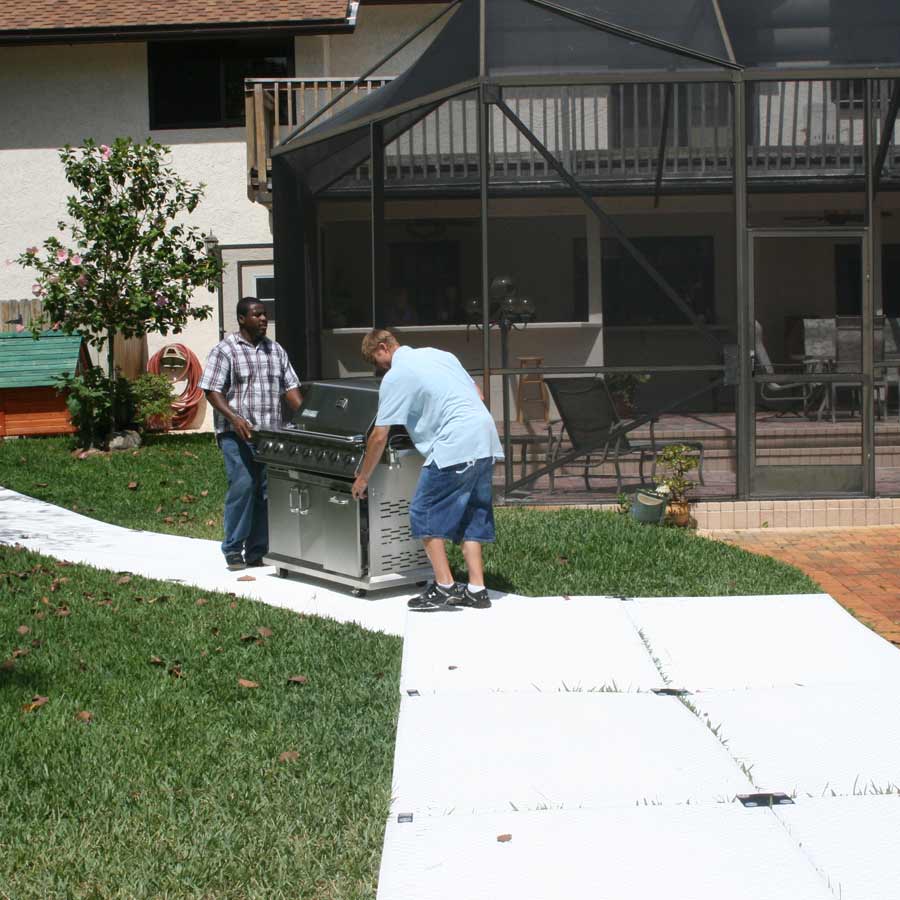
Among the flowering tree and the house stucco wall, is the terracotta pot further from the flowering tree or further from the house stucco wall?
the house stucco wall

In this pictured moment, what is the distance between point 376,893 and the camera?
13.1 ft

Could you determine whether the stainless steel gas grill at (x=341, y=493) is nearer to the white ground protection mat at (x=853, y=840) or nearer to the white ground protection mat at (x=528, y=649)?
the white ground protection mat at (x=528, y=649)

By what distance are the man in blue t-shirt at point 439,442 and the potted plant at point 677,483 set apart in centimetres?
328

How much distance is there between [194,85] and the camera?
64.3ft

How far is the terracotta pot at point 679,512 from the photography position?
416 inches

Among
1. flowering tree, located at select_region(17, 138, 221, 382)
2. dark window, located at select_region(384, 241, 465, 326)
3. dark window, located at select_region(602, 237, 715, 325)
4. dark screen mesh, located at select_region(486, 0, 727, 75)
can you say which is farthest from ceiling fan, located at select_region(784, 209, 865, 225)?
flowering tree, located at select_region(17, 138, 221, 382)

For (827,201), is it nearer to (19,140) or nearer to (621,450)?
(621,450)

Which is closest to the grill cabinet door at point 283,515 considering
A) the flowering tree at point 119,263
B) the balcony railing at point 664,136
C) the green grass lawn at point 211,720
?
the green grass lawn at point 211,720

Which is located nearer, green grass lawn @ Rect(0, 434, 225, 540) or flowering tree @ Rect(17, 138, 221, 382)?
green grass lawn @ Rect(0, 434, 225, 540)

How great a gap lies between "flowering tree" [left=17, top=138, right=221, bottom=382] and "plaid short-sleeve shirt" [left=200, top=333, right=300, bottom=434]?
7104 millimetres

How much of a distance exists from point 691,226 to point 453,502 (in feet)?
23.2

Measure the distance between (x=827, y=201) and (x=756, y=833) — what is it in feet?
32.6

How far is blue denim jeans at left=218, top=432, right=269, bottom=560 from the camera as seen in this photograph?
8750mm

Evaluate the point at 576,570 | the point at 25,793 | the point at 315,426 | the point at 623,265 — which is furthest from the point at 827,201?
the point at 25,793
